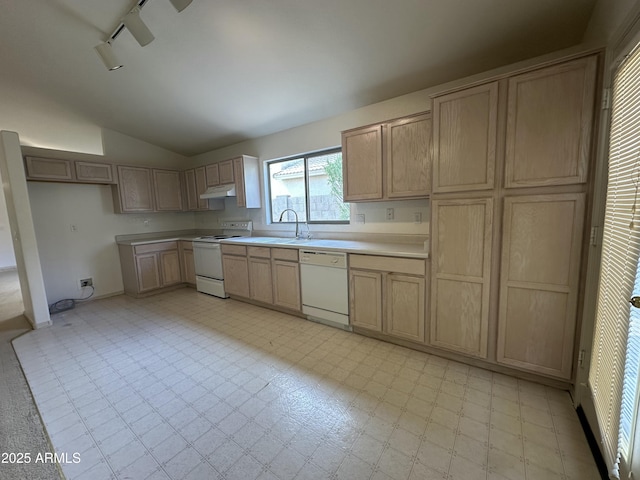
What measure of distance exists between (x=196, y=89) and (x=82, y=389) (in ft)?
10.4

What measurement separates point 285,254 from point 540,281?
2.45m

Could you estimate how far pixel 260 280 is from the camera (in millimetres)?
3592

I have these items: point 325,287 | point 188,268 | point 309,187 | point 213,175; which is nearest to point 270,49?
point 309,187

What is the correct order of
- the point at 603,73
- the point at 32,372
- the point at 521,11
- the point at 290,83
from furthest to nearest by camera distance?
the point at 290,83 < the point at 32,372 < the point at 521,11 < the point at 603,73

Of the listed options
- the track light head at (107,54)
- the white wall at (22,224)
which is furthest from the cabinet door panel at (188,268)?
the track light head at (107,54)

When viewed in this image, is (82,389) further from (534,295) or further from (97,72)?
(534,295)

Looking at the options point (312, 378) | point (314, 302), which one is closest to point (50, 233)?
point (314, 302)

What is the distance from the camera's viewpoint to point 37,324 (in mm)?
3209

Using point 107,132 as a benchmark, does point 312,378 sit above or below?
below

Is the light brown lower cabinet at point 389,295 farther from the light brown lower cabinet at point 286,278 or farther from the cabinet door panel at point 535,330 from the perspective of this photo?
the light brown lower cabinet at point 286,278

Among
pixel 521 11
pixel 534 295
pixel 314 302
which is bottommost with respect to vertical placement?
pixel 314 302

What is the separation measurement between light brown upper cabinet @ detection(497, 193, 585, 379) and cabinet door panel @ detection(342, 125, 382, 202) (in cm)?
123

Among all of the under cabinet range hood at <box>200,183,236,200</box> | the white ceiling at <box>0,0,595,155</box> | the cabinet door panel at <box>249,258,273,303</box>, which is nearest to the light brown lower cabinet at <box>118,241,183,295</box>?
the under cabinet range hood at <box>200,183,236,200</box>

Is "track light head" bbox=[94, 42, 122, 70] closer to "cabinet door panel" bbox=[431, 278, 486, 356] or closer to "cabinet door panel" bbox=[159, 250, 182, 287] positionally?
"cabinet door panel" bbox=[159, 250, 182, 287]
